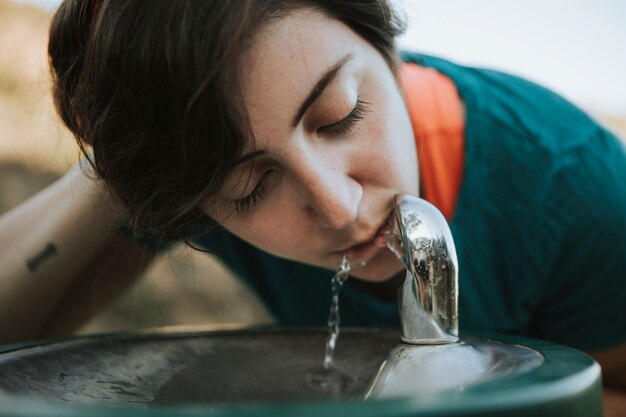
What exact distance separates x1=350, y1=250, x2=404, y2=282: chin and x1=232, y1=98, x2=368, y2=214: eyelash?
15cm

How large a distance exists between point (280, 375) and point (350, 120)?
0.29 m

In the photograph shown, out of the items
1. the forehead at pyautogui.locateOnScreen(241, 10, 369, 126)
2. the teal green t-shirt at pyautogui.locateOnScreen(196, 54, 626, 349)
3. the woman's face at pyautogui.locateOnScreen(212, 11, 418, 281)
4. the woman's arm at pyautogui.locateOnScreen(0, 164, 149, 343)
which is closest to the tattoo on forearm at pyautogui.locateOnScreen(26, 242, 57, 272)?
the woman's arm at pyautogui.locateOnScreen(0, 164, 149, 343)

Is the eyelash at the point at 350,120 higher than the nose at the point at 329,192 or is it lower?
higher

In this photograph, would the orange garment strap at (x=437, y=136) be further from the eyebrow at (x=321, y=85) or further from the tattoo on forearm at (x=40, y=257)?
the tattoo on forearm at (x=40, y=257)

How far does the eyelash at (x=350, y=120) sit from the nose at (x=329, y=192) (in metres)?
0.03

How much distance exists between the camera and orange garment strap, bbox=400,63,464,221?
904 millimetres

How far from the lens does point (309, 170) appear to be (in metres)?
0.58

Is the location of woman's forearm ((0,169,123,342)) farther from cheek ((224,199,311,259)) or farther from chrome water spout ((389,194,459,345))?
chrome water spout ((389,194,459,345))

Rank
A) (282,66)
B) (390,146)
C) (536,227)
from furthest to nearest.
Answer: (536,227) → (390,146) → (282,66)

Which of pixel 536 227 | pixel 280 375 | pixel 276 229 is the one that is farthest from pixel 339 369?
pixel 536 227

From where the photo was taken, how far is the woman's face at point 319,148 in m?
0.56

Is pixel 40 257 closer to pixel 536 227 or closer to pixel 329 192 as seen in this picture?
pixel 329 192

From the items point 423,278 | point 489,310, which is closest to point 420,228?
point 423,278

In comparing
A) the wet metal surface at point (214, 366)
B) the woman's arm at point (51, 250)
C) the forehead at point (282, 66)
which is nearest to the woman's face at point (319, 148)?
the forehead at point (282, 66)
